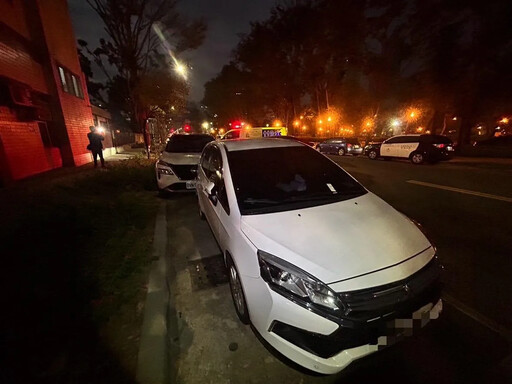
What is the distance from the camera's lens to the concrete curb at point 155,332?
6.30 feet

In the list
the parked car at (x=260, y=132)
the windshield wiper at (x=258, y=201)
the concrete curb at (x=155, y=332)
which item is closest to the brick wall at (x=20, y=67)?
the parked car at (x=260, y=132)

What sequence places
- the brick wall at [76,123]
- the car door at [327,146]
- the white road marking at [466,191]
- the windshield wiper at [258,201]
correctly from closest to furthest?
1. the windshield wiper at [258,201]
2. the white road marking at [466,191]
3. the brick wall at [76,123]
4. the car door at [327,146]

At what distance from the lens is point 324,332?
1.68 metres

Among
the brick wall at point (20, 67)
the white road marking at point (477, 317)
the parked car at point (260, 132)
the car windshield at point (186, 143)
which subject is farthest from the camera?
the parked car at point (260, 132)

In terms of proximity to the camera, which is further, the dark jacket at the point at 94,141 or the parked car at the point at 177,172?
the dark jacket at the point at 94,141

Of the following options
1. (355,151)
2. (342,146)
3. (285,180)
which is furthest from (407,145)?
(285,180)

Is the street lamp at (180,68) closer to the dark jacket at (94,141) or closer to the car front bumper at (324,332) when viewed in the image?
the dark jacket at (94,141)

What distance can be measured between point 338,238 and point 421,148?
1366 centimetres

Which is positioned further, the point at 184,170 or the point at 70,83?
the point at 70,83

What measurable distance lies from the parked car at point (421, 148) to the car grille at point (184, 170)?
12.1 meters

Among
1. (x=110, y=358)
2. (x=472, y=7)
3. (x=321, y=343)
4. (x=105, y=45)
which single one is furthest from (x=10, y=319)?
(x=472, y=7)

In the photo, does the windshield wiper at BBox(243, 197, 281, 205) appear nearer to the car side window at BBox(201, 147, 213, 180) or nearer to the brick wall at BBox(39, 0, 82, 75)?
the car side window at BBox(201, 147, 213, 180)

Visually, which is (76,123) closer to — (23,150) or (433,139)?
(23,150)

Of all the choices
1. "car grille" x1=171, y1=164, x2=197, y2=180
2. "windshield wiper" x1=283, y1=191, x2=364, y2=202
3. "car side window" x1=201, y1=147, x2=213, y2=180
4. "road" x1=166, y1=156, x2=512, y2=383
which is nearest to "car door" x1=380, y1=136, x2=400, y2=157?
"road" x1=166, y1=156, x2=512, y2=383
